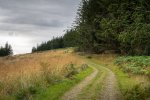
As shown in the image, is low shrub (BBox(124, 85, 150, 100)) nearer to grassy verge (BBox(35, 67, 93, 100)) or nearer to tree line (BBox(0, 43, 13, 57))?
grassy verge (BBox(35, 67, 93, 100))

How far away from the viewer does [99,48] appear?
72.1 metres

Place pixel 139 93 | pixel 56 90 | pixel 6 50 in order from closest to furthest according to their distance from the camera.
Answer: pixel 139 93 < pixel 56 90 < pixel 6 50

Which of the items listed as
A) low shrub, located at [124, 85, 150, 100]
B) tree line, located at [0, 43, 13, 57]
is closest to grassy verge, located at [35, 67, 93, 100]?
low shrub, located at [124, 85, 150, 100]

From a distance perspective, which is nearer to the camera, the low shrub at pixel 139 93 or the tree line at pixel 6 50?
the low shrub at pixel 139 93

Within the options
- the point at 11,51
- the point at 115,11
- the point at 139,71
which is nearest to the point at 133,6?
the point at 115,11

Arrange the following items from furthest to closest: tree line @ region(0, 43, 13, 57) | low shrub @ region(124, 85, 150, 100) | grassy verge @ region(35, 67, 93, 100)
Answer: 1. tree line @ region(0, 43, 13, 57)
2. grassy verge @ region(35, 67, 93, 100)
3. low shrub @ region(124, 85, 150, 100)

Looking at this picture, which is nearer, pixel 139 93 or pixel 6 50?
pixel 139 93

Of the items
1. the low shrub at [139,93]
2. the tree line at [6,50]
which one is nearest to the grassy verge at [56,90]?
the low shrub at [139,93]

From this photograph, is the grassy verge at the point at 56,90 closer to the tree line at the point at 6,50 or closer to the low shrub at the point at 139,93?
the low shrub at the point at 139,93

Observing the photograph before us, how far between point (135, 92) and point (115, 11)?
418 cm

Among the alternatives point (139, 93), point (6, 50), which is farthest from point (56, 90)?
point (6, 50)

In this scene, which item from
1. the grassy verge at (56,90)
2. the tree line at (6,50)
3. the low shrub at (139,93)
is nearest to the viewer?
the low shrub at (139,93)

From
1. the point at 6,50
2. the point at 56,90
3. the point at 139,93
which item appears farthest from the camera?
the point at 6,50

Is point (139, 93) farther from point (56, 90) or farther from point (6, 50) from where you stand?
point (6, 50)
